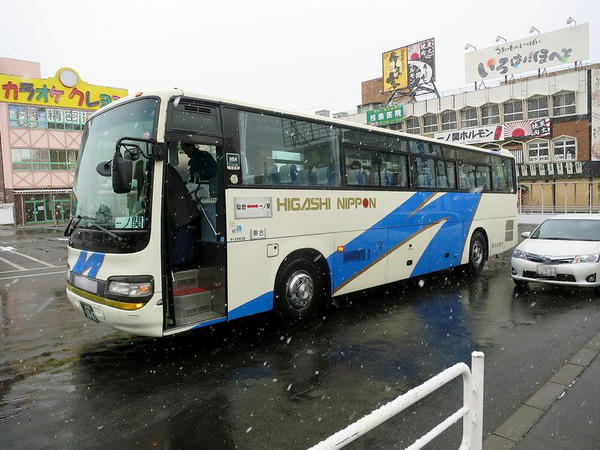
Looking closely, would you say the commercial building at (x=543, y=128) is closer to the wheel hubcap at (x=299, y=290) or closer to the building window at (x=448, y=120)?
the building window at (x=448, y=120)

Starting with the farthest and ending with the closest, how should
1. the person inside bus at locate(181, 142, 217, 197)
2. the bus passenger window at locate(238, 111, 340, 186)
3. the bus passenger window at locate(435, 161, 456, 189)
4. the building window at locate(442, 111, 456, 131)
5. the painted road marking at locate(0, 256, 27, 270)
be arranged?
the building window at locate(442, 111, 456, 131) → the painted road marking at locate(0, 256, 27, 270) → the bus passenger window at locate(435, 161, 456, 189) → the bus passenger window at locate(238, 111, 340, 186) → the person inside bus at locate(181, 142, 217, 197)

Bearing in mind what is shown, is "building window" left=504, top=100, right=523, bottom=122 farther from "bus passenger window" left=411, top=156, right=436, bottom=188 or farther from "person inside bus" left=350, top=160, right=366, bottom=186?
"person inside bus" left=350, top=160, right=366, bottom=186

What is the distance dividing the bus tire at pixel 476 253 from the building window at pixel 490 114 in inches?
1240

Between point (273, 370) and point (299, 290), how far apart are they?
1800 millimetres

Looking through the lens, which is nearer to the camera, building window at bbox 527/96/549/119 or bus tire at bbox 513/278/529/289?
bus tire at bbox 513/278/529/289

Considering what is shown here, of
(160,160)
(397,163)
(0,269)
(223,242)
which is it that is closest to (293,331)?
(223,242)

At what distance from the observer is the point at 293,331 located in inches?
258

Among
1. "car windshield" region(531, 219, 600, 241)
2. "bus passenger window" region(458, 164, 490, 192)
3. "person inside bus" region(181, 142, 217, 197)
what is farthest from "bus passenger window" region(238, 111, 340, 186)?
"car windshield" region(531, 219, 600, 241)

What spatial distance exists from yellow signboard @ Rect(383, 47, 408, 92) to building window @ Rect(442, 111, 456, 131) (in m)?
5.36

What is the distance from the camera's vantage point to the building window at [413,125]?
43812 mm

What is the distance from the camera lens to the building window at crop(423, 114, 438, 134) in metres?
42.6

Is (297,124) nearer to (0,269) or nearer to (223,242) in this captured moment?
→ (223,242)

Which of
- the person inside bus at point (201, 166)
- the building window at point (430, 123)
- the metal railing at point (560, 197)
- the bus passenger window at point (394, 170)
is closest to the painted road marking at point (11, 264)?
the person inside bus at point (201, 166)

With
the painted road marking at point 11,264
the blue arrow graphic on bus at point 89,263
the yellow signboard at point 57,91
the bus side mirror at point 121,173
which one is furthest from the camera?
the yellow signboard at point 57,91
